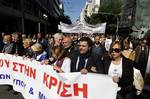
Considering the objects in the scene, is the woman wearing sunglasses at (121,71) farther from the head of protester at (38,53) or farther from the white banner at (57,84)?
the head of protester at (38,53)

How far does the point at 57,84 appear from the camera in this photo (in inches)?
261

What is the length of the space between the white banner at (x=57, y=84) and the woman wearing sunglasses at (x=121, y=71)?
0.19 m

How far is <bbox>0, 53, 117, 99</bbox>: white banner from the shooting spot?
618 centimetres

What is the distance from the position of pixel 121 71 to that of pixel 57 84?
1095 mm

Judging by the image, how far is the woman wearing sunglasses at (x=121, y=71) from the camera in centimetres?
620

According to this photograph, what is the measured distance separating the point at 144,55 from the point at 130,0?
3412 inches

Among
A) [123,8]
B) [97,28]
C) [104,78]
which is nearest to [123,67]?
[104,78]

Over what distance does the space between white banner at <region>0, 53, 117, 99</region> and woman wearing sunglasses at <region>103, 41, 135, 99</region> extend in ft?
0.62

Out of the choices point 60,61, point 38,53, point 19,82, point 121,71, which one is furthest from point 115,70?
point 19,82

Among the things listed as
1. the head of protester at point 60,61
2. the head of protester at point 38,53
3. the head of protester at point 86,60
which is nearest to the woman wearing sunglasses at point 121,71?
the head of protester at point 86,60

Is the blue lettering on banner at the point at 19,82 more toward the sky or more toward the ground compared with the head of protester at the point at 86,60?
more toward the ground

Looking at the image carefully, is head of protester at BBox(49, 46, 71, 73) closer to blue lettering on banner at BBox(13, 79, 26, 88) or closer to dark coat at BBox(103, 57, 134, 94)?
dark coat at BBox(103, 57, 134, 94)

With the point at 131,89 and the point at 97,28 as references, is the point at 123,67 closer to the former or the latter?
the point at 131,89

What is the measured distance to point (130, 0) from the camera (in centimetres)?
9594
